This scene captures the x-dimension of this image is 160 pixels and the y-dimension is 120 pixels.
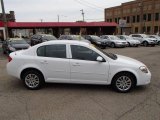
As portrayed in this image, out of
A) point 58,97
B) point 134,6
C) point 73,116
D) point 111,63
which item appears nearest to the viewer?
point 73,116

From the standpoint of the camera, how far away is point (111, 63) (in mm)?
6410

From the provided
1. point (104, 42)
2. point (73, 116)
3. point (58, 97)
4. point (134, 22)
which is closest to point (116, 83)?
point (58, 97)

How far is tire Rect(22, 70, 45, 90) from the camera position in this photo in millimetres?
6734

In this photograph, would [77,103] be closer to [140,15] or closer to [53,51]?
[53,51]

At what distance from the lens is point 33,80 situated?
6.77 meters

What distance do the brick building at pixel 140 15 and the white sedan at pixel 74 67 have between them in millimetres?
60037

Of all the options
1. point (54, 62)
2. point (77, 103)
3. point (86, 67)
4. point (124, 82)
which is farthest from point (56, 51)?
point (124, 82)

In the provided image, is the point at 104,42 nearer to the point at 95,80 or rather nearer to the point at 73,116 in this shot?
the point at 95,80

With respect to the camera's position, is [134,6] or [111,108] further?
[134,6]

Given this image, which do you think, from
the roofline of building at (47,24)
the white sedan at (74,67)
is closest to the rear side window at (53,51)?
the white sedan at (74,67)

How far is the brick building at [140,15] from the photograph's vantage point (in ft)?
213

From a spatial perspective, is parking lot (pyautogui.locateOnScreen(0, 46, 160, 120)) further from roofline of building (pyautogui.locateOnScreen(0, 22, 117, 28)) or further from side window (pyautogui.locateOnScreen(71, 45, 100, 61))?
roofline of building (pyautogui.locateOnScreen(0, 22, 117, 28))

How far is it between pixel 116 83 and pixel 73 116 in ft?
7.36

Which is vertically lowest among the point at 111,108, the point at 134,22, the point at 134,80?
the point at 111,108
